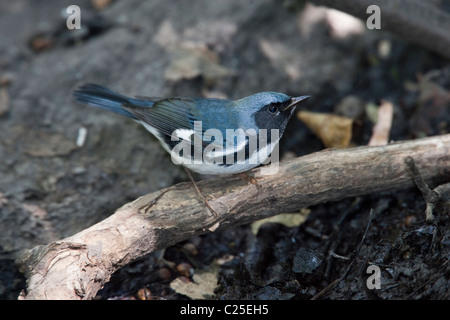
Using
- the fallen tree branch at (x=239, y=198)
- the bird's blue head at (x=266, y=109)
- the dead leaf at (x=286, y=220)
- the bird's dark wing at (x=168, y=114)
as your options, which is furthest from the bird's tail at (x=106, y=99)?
the dead leaf at (x=286, y=220)

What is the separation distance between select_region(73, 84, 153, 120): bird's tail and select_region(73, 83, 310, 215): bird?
0.32ft

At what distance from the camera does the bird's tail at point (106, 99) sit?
417 centimetres

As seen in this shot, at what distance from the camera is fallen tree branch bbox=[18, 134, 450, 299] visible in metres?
3.03

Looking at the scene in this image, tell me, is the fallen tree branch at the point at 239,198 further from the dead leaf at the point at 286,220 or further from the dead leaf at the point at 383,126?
the dead leaf at the point at 383,126

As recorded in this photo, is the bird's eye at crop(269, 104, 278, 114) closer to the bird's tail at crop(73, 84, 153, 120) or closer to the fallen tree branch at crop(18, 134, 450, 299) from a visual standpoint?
the fallen tree branch at crop(18, 134, 450, 299)

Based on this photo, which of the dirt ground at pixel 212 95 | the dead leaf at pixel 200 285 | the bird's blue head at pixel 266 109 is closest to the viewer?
the dirt ground at pixel 212 95

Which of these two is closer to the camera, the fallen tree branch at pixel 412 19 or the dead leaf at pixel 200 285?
the dead leaf at pixel 200 285

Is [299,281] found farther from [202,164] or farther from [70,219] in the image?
[70,219]

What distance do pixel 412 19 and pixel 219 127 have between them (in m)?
2.32

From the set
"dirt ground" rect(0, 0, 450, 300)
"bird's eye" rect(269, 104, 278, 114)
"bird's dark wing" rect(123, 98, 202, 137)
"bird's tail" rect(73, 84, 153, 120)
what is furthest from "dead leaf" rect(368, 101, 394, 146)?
"bird's tail" rect(73, 84, 153, 120)

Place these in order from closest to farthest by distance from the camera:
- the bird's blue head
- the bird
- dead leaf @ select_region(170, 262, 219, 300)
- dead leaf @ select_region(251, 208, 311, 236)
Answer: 1. dead leaf @ select_region(170, 262, 219, 300)
2. the bird
3. the bird's blue head
4. dead leaf @ select_region(251, 208, 311, 236)

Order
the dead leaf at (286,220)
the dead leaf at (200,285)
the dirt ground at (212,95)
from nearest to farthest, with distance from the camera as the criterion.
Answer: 1. the dirt ground at (212,95)
2. the dead leaf at (200,285)
3. the dead leaf at (286,220)

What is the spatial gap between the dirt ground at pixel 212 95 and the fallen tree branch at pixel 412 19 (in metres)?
0.48
